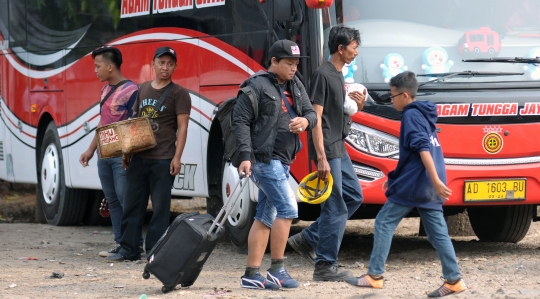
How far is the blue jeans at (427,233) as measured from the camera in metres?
6.40

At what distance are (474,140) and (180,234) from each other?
8.04 ft

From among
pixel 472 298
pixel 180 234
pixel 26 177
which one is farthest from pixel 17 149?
pixel 472 298

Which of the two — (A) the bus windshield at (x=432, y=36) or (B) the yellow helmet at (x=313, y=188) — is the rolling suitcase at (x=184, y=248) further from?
(A) the bus windshield at (x=432, y=36)

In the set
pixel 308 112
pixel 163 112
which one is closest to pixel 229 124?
pixel 163 112

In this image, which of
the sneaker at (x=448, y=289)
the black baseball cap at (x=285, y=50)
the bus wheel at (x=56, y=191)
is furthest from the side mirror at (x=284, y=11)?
the bus wheel at (x=56, y=191)

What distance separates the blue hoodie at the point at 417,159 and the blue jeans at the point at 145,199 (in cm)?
233

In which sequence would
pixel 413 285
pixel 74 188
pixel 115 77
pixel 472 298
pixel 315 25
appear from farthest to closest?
pixel 74 188, pixel 115 77, pixel 315 25, pixel 413 285, pixel 472 298

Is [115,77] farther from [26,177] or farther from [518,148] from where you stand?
[26,177]

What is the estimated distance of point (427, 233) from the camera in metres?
6.52

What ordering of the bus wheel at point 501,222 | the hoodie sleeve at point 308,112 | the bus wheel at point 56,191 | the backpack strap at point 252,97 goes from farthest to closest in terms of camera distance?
1. the bus wheel at point 56,191
2. the bus wheel at point 501,222
3. the hoodie sleeve at point 308,112
4. the backpack strap at point 252,97

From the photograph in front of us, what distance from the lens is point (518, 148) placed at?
7.95 m

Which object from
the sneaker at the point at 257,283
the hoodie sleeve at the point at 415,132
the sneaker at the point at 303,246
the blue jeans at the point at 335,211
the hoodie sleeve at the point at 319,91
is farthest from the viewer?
the sneaker at the point at 303,246

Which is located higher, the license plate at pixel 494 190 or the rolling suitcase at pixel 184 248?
the license plate at pixel 494 190

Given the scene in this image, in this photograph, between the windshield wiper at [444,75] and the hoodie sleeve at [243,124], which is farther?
the windshield wiper at [444,75]
